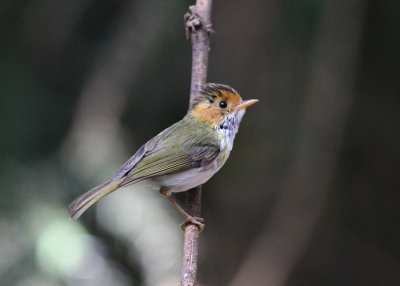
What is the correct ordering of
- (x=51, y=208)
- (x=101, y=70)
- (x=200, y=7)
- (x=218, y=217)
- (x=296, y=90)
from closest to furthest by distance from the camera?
(x=51, y=208) < (x=200, y=7) < (x=101, y=70) < (x=296, y=90) < (x=218, y=217)

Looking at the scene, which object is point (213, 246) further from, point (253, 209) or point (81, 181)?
point (81, 181)

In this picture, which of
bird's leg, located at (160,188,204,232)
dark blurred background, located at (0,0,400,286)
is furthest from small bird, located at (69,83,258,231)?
dark blurred background, located at (0,0,400,286)

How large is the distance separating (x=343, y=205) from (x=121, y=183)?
2.07m

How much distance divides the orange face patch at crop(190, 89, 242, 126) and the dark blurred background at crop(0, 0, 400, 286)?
0.35m

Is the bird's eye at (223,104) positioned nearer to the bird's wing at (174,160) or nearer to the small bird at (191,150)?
the small bird at (191,150)

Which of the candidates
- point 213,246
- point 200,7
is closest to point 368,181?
point 213,246

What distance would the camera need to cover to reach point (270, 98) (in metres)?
4.05

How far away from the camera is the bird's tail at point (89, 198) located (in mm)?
2533

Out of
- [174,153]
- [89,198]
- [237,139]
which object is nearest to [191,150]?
[174,153]

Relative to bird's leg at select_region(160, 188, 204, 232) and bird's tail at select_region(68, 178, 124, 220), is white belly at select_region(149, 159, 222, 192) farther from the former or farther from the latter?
bird's tail at select_region(68, 178, 124, 220)

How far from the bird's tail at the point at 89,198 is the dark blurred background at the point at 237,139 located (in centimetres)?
9

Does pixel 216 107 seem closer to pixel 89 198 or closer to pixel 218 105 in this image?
pixel 218 105

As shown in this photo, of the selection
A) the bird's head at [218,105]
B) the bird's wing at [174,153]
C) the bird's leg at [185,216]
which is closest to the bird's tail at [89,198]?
the bird's wing at [174,153]

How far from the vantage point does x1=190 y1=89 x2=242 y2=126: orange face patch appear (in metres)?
3.31
